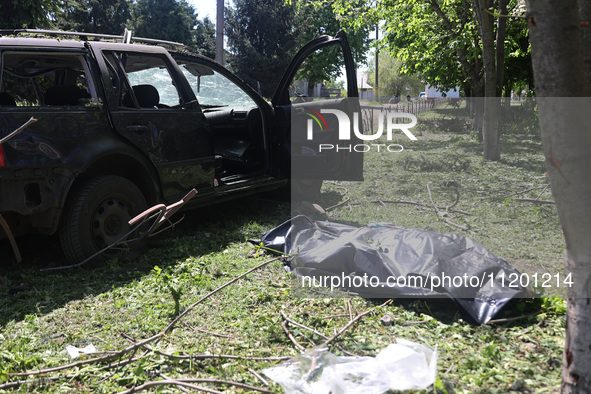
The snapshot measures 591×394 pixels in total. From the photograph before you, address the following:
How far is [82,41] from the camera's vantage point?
4578 millimetres

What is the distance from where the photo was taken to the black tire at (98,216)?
166 inches

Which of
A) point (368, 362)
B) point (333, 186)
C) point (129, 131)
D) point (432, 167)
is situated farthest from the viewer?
point (432, 167)

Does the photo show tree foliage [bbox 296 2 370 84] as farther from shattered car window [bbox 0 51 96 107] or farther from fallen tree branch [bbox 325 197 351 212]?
shattered car window [bbox 0 51 96 107]

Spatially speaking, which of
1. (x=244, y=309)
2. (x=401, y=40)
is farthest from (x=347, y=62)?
(x=401, y=40)

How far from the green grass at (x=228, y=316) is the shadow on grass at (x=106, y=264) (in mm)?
15

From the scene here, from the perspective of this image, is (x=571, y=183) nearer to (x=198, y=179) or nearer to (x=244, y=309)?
(x=244, y=309)

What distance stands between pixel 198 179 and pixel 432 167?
631 centimetres

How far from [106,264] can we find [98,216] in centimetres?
42

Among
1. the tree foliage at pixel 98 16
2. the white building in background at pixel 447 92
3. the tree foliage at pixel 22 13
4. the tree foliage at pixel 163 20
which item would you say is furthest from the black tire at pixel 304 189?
the tree foliage at pixel 163 20

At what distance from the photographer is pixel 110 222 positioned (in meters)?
4.53

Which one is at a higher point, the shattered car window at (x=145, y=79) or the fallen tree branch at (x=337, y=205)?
the shattered car window at (x=145, y=79)

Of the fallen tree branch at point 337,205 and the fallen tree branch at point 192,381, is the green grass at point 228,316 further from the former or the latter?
the fallen tree branch at point 337,205

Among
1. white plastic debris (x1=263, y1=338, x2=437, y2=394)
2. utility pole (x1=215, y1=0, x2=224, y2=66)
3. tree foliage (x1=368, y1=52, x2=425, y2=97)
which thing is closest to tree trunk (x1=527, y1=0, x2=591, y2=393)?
white plastic debris (x1=263, y1=338, x2=437, y2=394)

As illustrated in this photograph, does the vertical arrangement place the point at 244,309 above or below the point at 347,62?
below
